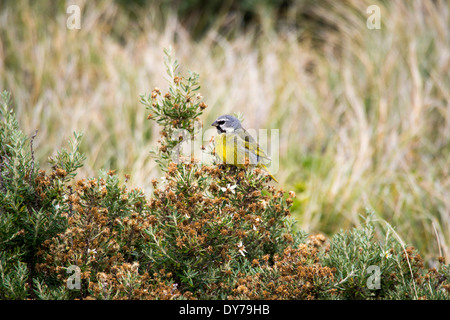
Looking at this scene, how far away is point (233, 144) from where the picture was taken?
118 inches

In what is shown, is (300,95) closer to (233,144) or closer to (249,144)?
(249,144)

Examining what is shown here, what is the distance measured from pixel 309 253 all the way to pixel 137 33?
6.74 m

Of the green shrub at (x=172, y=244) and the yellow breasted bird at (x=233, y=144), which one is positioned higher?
the yellow breasted bird at (x=233, y=144)

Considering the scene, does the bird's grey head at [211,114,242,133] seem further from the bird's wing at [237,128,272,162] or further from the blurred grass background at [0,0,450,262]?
the blurred grass background at [0,0,450,262]

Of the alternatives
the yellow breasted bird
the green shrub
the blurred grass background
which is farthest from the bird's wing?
the blurred grass background

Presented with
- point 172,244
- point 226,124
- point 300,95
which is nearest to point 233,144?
point 226,124

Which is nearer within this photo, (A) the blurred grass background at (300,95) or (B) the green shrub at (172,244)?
(B) the green shrub at (172,244)

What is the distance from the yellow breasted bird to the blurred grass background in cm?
142

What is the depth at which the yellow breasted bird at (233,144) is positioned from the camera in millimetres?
2813

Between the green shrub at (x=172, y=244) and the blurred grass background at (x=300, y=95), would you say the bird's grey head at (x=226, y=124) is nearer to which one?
the green shrub at (x=172, y=244)

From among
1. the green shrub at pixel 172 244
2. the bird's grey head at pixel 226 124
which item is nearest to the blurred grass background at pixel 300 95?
the bird's grey head at pixel 226 124

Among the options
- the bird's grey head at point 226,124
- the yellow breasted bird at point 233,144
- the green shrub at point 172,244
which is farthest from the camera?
the bird's grey head at point 226,124

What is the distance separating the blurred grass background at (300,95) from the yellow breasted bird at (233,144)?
1422 millimetres
